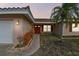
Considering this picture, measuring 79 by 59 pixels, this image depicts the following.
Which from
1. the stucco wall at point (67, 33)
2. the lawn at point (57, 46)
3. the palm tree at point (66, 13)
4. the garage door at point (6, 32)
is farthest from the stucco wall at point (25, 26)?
the stucco wall at point (67, 33)

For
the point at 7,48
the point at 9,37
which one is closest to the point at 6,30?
the point at 9,37

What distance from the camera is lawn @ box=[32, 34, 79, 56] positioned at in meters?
8.58

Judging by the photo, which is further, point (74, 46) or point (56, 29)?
point (56, 29)

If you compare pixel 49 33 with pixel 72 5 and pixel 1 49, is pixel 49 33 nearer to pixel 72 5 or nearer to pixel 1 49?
pixel 72 5

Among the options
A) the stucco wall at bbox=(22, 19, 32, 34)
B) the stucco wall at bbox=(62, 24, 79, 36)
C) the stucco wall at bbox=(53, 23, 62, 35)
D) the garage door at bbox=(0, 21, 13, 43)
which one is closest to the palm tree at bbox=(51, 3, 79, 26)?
the stucco wall at bbox=(53, 23, 62, 35)

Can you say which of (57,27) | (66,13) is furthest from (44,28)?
(66,13)

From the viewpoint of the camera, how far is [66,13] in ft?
34.1

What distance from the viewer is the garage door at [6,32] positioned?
9656 millimetres

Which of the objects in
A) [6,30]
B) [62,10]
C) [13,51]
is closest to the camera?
[13,51]

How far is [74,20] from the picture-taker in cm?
1092

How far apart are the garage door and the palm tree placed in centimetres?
330

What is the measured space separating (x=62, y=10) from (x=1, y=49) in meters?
4.69

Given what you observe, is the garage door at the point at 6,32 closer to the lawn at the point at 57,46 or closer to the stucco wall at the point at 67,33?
the lawn at the point at 57,46

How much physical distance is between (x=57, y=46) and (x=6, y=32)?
3120 millimetres
